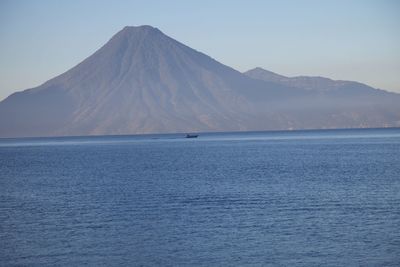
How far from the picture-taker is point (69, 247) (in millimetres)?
25703

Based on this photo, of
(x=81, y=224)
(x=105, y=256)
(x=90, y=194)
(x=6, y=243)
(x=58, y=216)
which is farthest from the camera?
(x=90, y=194)

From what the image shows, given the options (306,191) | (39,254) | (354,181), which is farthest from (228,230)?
(354,181)

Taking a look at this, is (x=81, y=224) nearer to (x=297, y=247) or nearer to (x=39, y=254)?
(x=39, y=254)

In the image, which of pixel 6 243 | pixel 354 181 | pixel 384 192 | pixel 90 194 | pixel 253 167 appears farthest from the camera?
pixel 253 167

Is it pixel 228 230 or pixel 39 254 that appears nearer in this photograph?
pixel 39 254

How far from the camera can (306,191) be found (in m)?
40.9

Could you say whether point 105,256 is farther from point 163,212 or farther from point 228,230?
point 163,212

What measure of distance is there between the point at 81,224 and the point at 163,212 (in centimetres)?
491

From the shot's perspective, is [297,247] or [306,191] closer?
[297,247]

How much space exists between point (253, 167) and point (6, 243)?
3970cm

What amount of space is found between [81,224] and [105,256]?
6752 mm

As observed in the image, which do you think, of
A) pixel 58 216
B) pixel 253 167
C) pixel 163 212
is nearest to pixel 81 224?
pixel 58 216

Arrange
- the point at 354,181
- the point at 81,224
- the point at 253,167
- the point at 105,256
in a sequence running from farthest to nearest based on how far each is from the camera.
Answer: the point at 253,167, the point at 354,181, the point at 81,224, the point at 105,256

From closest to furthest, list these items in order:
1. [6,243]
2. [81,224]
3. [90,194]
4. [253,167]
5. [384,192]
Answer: [6,243] < [81,224] < [384,192] < [90,194] < [253,167]
